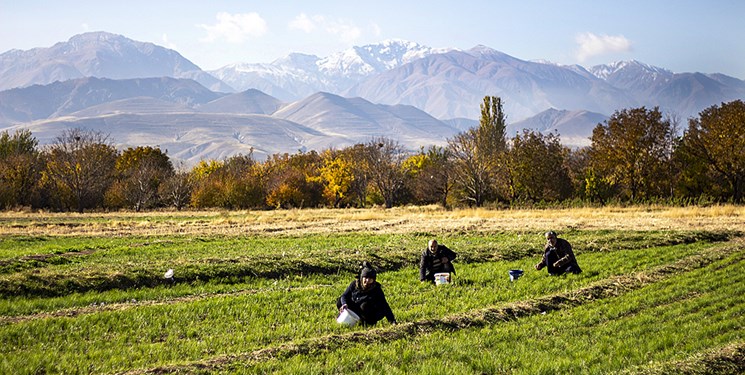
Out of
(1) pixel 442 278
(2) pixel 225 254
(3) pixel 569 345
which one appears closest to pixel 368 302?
(3) pixel 569 345

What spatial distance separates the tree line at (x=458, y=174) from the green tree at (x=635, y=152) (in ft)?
0.34

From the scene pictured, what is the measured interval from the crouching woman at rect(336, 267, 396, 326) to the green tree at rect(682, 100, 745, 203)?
183ft

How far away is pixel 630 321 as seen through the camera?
13000mm

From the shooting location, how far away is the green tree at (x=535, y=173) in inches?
2633

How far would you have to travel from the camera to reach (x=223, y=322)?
46.0 feet

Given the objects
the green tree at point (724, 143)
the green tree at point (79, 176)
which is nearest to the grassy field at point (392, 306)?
the green tree at point (724, 143)

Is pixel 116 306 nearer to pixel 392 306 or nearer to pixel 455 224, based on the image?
pixel 392 306

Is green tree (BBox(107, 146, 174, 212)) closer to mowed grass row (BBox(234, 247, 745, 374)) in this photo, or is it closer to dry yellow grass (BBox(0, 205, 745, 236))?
dry yellow grass (BBox(0, 205, 745, 236))

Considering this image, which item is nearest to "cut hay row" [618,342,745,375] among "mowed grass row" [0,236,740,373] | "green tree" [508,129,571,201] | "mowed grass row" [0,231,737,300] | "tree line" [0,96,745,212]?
"mowed grass row" [0,236,740,373]

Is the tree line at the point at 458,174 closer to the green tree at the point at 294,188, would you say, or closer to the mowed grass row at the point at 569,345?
the green tree at the point at 294,188

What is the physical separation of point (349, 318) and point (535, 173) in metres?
56.4

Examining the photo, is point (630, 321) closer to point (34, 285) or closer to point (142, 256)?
point (34, 285)

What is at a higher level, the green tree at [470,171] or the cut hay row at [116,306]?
the green tree at [470,171]

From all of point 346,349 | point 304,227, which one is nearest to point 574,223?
point 304,227
